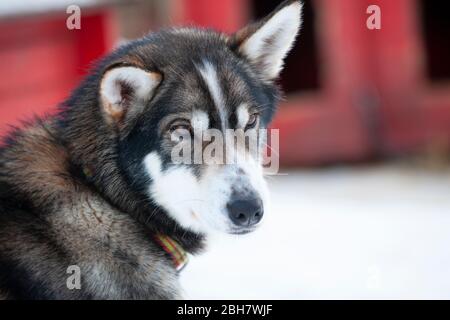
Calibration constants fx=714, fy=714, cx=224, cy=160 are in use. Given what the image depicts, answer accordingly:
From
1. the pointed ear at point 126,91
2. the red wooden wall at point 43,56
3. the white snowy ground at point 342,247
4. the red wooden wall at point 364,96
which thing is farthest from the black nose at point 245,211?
the red wooden wall at point 364,96

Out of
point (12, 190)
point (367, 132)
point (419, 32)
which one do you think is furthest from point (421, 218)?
point (12, 190)

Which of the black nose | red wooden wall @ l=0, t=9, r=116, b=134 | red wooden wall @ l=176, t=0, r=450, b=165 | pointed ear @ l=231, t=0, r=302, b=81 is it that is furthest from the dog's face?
red wooden wall @ l=176, t=0, r=450, b=165

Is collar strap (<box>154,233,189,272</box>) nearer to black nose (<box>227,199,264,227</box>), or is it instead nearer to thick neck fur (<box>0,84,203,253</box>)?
thick neck fur (<box>0,84,203,253</box>)

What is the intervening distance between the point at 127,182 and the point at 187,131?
0.37 meters


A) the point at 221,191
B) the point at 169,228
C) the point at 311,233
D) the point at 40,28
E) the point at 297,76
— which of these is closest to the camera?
the point at 221,191

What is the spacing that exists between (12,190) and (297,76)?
7.54 m

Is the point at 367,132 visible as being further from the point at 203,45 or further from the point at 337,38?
the point at 203,45

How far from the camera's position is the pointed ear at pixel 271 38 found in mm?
3699

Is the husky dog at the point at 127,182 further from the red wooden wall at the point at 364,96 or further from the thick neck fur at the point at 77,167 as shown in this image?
the red wooden wall at the point at 364,96

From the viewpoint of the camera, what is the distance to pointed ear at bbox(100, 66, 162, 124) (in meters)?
3.23

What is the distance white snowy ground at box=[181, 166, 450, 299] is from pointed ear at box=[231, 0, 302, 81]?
0.90m

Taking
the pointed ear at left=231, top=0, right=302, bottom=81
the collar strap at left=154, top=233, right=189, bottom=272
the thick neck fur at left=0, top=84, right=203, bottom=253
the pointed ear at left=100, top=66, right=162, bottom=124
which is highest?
the pointed ear at left=231, top=0, right=302, bottom=81

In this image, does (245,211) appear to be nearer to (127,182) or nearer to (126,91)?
(127,182)

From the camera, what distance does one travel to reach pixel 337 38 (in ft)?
31.9
